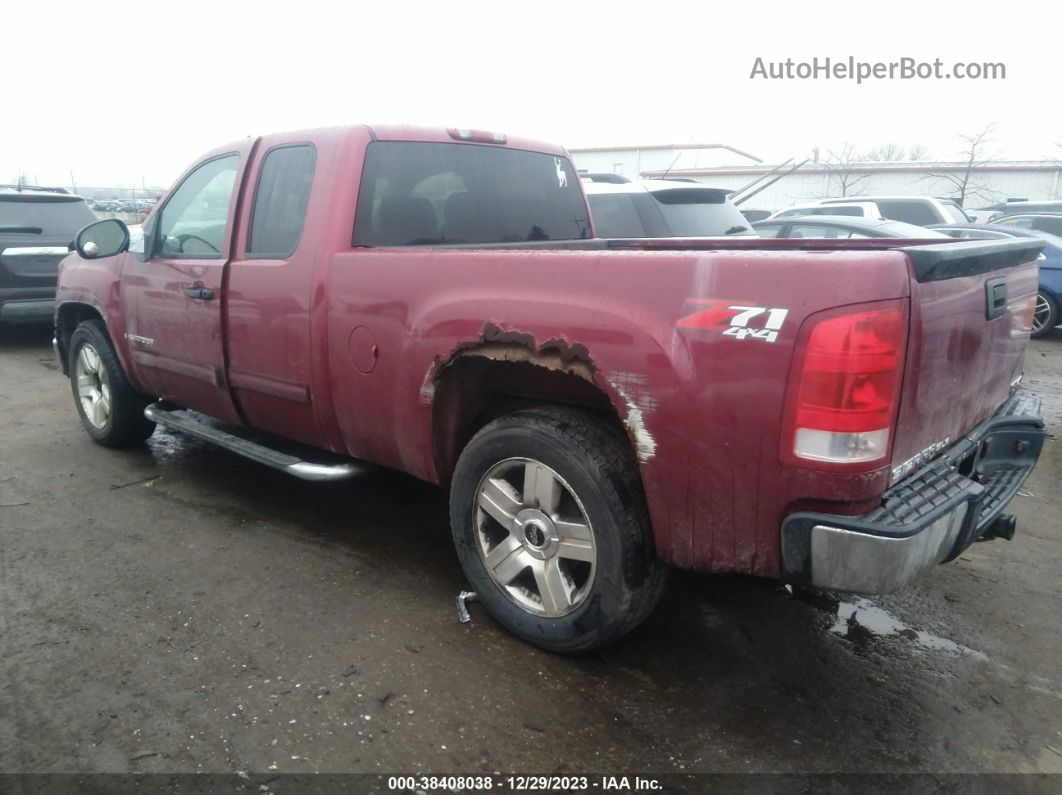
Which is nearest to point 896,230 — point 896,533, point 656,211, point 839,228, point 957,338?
point 839,228

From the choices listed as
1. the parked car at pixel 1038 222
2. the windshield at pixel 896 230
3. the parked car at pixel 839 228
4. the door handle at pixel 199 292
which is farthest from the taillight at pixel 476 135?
the parked car at pixel 1038 222

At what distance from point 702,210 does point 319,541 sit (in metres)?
4.96

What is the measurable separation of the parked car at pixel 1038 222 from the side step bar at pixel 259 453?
13.0m

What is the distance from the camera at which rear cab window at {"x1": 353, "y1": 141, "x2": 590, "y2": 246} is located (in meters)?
3.51

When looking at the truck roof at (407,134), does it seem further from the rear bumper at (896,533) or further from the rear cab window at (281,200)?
the rear bumper at (896,533)

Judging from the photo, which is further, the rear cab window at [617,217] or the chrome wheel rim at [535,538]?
the rear cab window at [617,217]

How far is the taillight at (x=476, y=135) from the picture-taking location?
387 cm

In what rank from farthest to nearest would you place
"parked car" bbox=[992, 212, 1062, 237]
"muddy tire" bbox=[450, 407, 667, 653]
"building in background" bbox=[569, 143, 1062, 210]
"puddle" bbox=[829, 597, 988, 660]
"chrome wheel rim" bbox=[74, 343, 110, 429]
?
1. "building in background" bbox=[569, 143, 1062, 210]
2. "parked car" bbox=[992, 212, 1062, 237]
3. "chrome wheel rim" bbox=[74, 343, 110, 429]
4. "puddle" bbox=[829, 597, 988, 660]
5. "muddy tire" bbox=[450, 407, 667, 653]

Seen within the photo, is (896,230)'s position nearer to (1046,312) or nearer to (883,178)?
(1046,312)

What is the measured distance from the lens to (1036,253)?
3176 mm

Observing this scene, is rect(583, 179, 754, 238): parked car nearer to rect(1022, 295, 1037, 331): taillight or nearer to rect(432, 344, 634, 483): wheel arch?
rect(1022, 295, 1037, 331): taillight

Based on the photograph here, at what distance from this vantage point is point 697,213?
24.0 feet

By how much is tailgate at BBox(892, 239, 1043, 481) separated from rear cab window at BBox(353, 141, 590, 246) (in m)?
2.11

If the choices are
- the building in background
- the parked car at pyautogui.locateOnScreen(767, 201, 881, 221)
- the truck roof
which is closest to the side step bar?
the truck roof
